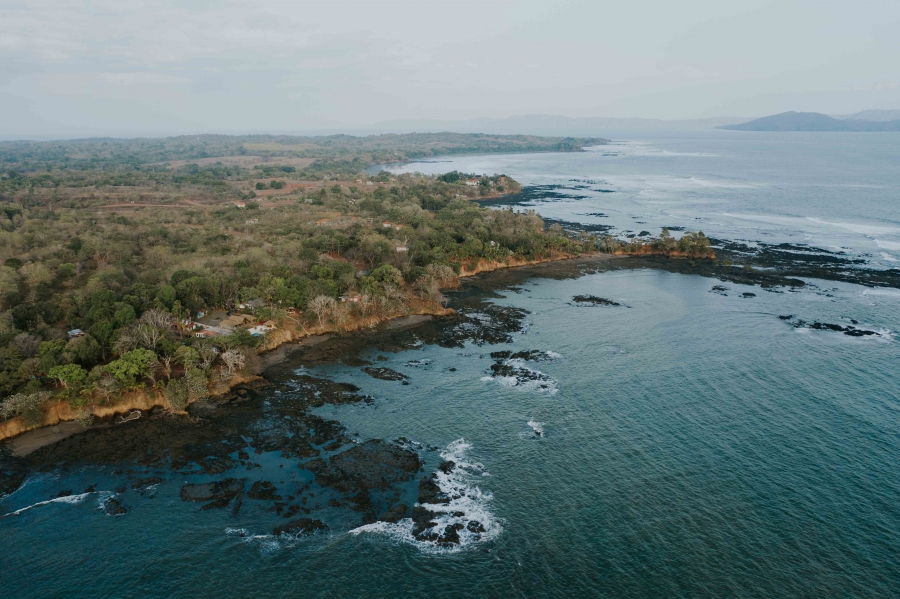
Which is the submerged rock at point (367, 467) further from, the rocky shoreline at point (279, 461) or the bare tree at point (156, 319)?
the bare tree at point (156, 319)

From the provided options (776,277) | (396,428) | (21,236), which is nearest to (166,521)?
(396,428)

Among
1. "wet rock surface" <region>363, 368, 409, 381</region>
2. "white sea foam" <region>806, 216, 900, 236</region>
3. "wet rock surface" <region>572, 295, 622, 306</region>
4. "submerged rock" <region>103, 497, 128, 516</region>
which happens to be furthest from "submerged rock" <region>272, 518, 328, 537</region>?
"white sea foam" <region>806, 216, 900, 236</region>

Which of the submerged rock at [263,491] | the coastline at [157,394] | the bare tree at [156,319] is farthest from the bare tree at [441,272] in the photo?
the submerged rock at [263,491]

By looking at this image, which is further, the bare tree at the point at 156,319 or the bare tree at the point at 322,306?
the bare tree at the point at 322,306

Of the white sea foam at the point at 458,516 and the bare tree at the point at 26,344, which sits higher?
the bare tree at the point at 26,344

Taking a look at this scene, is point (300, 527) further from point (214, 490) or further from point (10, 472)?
point (10, 472)

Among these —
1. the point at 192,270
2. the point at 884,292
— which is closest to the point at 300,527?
the point at 192,270
